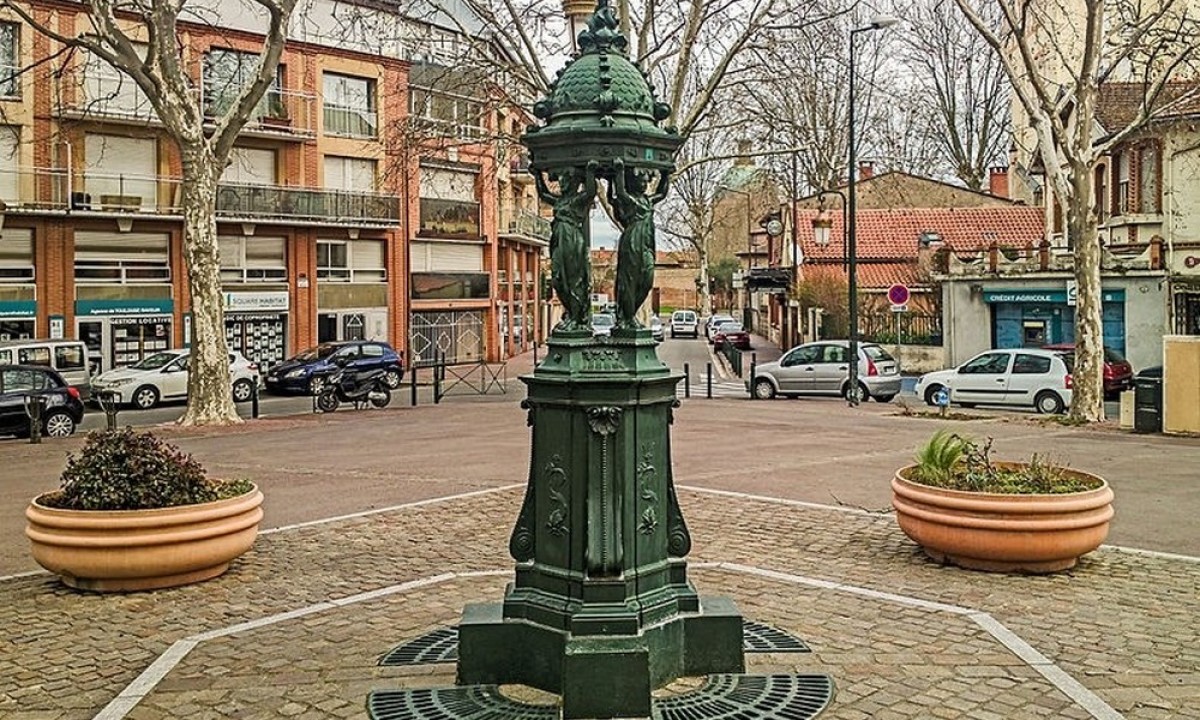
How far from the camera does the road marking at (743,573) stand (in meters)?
5.39

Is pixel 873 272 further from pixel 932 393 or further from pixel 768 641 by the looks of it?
pixel 768 641

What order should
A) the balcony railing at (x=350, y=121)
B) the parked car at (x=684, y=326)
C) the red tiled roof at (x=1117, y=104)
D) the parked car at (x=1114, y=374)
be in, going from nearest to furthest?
the parked car at (x=1114, y=374) → the red tiled roof at (x=1117, y=104) → the balcony railing at (x=350, y=121) → the parked car at (x=684, y=326)

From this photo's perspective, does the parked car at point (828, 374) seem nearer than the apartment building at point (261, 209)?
Yes

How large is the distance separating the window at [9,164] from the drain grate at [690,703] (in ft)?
97.9

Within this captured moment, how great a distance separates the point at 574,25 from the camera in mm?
13914

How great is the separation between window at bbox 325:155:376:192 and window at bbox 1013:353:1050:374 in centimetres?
2362

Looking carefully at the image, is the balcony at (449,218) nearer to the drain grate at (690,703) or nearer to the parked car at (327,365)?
the parked car at (327,365)

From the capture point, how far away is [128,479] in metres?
7.51

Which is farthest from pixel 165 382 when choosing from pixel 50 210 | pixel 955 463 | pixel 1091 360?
pixel 955 463

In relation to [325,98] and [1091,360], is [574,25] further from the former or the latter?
[325,98]

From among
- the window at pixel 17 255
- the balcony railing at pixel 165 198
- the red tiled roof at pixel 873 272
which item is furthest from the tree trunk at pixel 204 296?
the red tiled roof at pixel 873 272

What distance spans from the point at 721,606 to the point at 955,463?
329 centimetres

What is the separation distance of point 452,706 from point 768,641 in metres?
1.92

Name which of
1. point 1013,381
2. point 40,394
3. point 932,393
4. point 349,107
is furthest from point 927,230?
point 40,394
